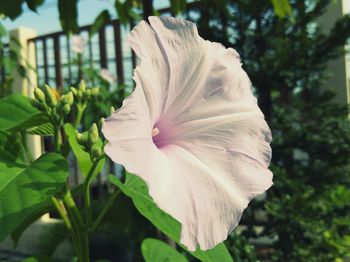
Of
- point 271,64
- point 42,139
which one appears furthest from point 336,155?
point 42,139

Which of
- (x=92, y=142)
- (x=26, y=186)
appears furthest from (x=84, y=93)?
(x=26, y=186)

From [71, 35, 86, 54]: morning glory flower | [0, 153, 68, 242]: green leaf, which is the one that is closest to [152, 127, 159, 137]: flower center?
[0, 153, 68, 242]: green leaf

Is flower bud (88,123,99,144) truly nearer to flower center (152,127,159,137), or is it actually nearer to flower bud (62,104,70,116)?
flower bud (62,104,70,116)

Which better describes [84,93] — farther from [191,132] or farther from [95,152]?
[191,132]

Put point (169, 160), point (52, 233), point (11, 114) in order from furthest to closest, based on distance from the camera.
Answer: point (52, 233) → point (11, 114) → point (169, 160)

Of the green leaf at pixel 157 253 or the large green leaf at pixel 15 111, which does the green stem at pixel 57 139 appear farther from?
the green leaf at pixel 157 253

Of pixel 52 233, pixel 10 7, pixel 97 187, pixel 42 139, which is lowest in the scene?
pixel 52 233

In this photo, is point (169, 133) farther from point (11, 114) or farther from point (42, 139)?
point (42, 139)
